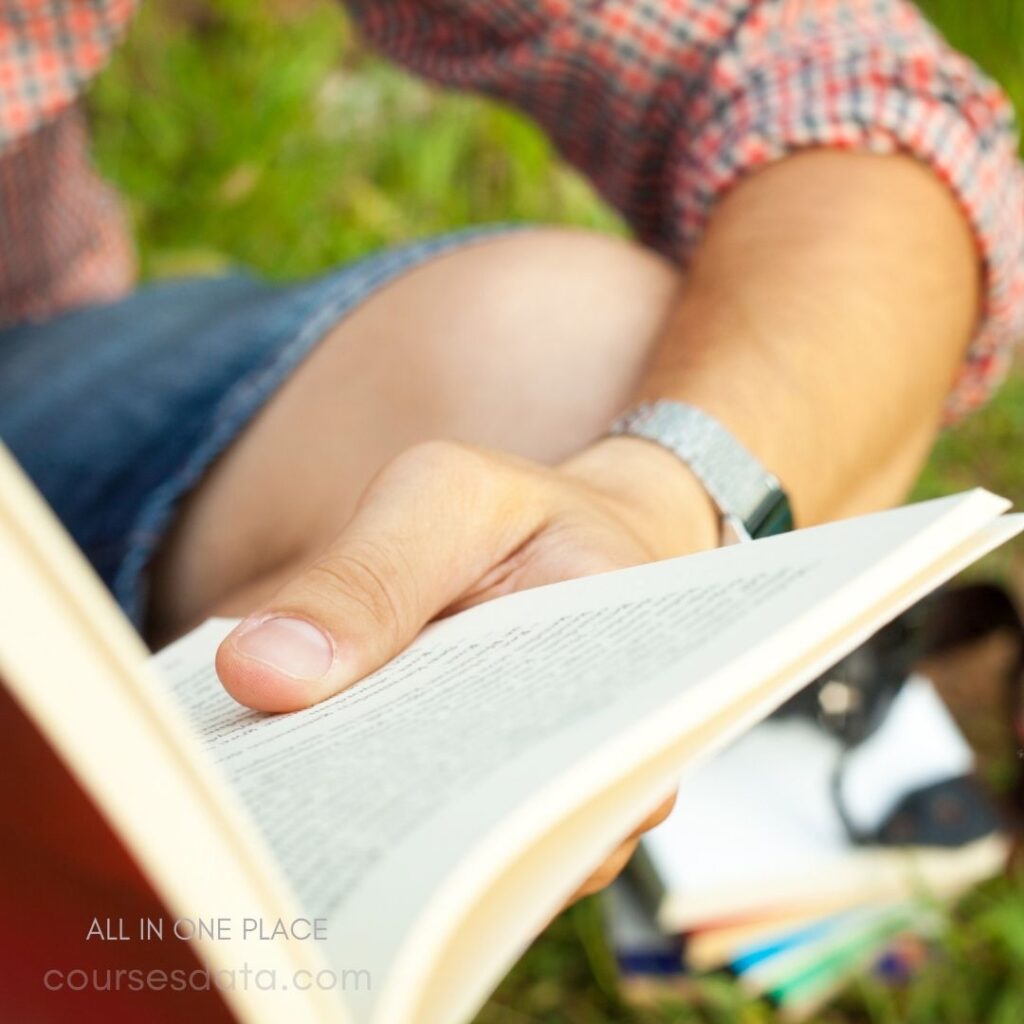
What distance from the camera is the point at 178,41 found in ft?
5.23

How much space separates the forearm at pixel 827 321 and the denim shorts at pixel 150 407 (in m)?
0.21

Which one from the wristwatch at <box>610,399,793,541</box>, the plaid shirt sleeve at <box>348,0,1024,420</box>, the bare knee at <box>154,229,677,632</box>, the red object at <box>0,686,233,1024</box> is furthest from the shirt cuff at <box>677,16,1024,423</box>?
the red object at <box>0,686,233,1024</box>

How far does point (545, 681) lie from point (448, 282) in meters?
0.44

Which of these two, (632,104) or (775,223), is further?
(632,104)

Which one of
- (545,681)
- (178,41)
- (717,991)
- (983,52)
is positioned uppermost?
(545,681)

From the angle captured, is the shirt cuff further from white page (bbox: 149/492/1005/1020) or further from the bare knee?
white page (bbox: 149/492/1005/1020)

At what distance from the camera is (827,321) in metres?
0.64

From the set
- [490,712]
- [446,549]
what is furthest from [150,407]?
[490,712]

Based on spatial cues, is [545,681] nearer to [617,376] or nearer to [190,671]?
[190,671]

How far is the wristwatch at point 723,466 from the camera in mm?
560

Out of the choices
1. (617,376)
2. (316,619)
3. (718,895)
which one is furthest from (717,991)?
(316,619)

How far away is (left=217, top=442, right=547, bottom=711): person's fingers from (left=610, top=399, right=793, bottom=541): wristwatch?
0.11 meters

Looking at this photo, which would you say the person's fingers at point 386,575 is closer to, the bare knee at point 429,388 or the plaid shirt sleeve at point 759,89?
the bare knee at point 429,388

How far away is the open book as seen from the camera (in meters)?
0.21
